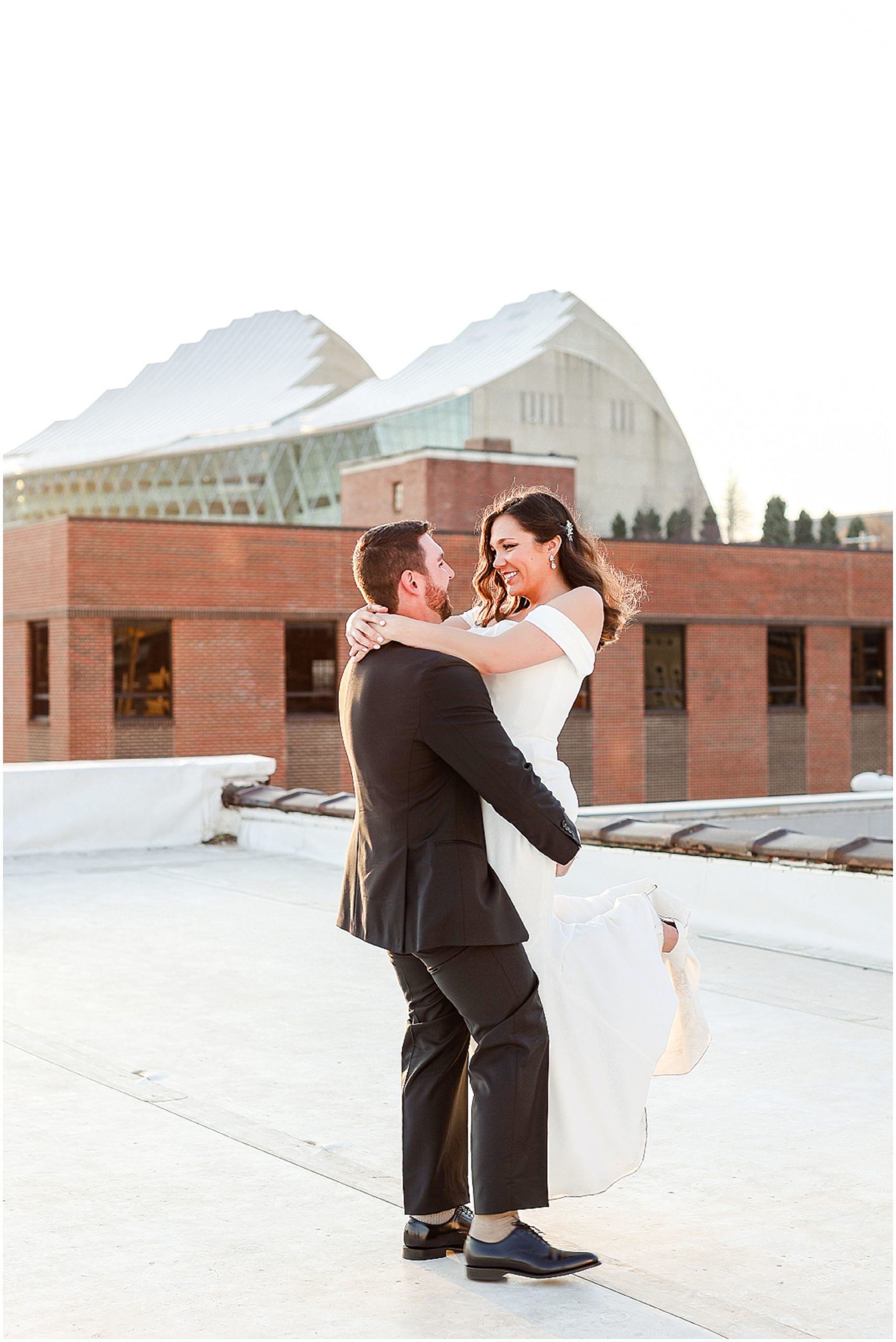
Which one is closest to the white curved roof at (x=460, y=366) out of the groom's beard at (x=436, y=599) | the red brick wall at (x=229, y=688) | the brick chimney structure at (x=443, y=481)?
the brick chimney structure at (x=443, y=481)

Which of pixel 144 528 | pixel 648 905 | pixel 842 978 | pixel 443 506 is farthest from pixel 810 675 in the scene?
pixel 648 905

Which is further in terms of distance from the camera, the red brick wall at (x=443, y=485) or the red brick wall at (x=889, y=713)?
the red brick wall at (x=443, y=485)

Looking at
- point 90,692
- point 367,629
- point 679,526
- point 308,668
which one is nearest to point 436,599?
point 367,629

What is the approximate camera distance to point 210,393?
85.1 m

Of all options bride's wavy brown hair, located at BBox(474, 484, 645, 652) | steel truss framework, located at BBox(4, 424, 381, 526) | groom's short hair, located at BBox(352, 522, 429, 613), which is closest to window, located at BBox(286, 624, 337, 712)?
steel truss framework, located at BBox(4, 424, 381, 526)

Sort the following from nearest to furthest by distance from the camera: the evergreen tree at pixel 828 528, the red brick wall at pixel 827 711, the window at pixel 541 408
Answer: the red brick wall at pixel 827 711 < the evergreen tree at pixel 828 528 < the window at pixel 541 408

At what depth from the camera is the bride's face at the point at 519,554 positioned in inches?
149

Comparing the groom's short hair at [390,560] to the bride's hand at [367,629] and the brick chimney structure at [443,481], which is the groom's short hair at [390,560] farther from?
the brick chimney structure at [443,481]

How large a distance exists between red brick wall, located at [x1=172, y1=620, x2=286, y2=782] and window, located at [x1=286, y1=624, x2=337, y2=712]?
38cm

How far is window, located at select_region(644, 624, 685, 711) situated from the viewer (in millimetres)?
39875

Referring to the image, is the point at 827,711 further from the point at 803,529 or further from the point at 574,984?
the point at 574,984

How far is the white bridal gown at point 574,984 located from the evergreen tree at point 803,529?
189ft

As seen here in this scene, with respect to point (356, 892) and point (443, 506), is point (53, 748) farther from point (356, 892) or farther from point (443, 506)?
point (356, 892)

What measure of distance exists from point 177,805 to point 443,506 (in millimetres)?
33297
